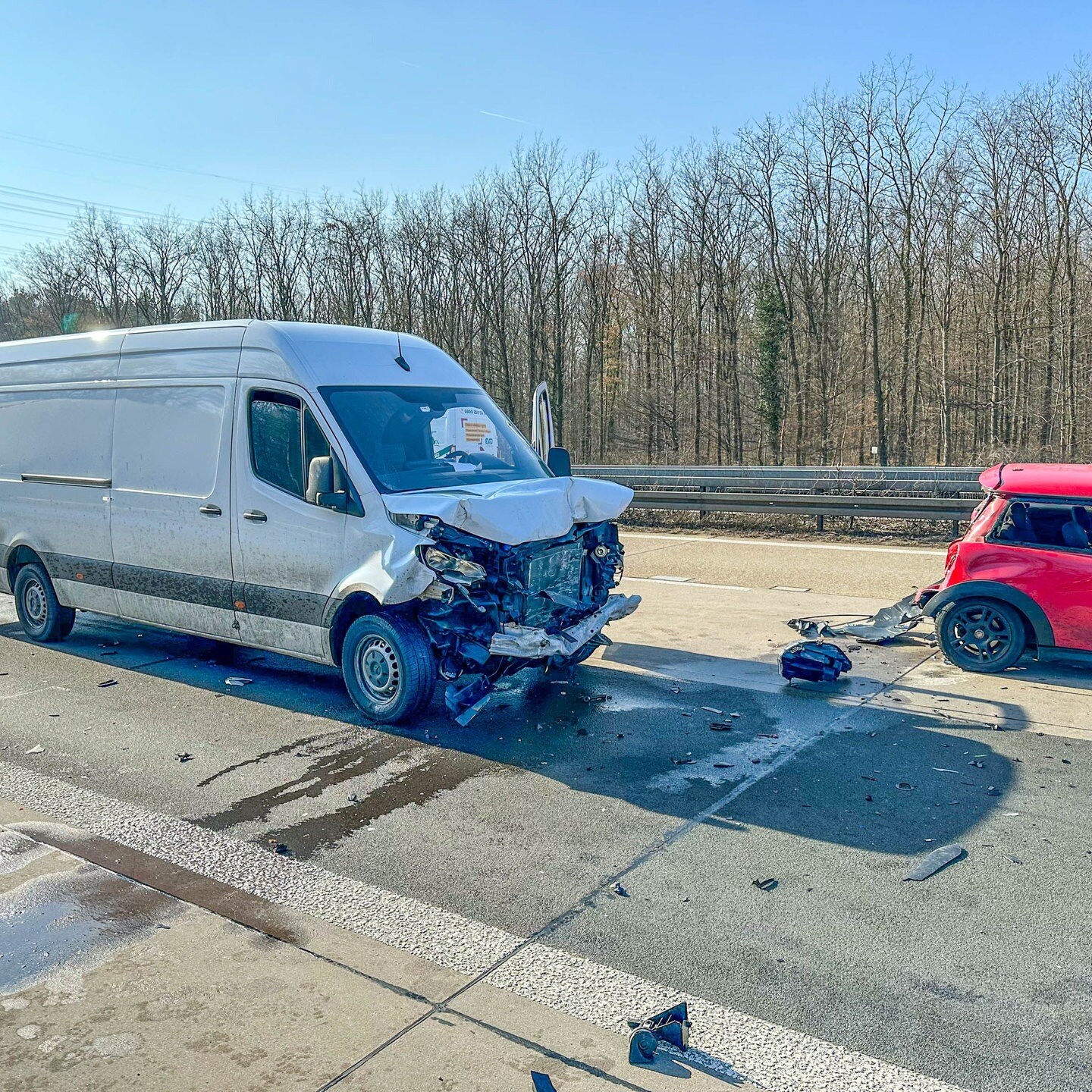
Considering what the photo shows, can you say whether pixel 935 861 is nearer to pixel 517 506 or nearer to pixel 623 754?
pixel 623 754

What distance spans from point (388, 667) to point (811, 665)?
319cm

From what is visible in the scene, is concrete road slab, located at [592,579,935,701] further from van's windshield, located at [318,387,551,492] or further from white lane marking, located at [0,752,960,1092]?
white lane marking, located at [0,752,960,1092]

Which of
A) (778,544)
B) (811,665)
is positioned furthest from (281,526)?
(778,544)

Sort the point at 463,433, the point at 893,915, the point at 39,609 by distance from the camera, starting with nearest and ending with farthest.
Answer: the point at 893,915 → the point at 463,433 → the point at 39,609

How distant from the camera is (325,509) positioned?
6590 millimetres

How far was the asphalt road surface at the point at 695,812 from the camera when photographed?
138 inches

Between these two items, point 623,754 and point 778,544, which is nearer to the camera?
point 623,754

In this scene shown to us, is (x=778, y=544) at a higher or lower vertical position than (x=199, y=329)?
lower

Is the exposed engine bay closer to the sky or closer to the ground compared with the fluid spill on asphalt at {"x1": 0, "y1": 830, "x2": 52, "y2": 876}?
closer to the sky

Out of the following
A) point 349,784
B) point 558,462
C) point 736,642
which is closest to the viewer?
point 349,784

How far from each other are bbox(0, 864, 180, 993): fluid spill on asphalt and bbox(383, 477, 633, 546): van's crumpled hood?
8.82ft

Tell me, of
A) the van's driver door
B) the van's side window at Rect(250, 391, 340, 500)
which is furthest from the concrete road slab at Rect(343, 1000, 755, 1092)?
the van's side window at Rect(250, 391, 340, 500)

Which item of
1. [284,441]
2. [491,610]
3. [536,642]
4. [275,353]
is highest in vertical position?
[275,353]

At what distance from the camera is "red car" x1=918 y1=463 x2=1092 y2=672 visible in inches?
283
